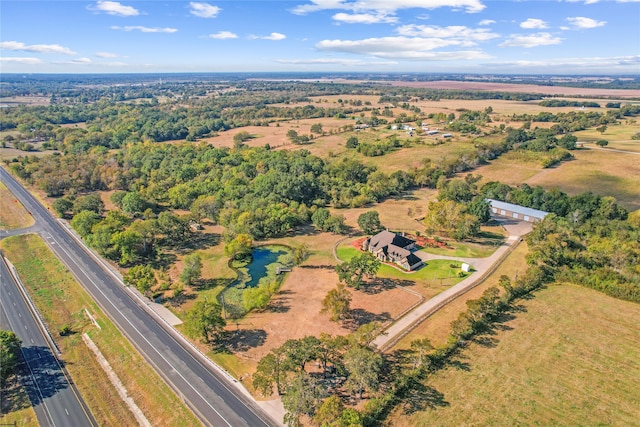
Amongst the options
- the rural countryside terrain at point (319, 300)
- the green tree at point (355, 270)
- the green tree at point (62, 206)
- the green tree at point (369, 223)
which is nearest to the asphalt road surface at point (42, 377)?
the rural countryside terrain at point (319, 300)

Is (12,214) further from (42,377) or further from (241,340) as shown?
(241,340)

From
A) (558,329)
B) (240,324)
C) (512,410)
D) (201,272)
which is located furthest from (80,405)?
(558,329)

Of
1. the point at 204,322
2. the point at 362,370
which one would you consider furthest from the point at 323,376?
the point at 204,322

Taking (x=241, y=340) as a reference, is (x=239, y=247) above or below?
above

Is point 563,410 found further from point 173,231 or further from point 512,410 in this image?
point 173,231

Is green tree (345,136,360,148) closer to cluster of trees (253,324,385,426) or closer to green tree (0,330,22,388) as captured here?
cluster of trees (253,324,385,426)
